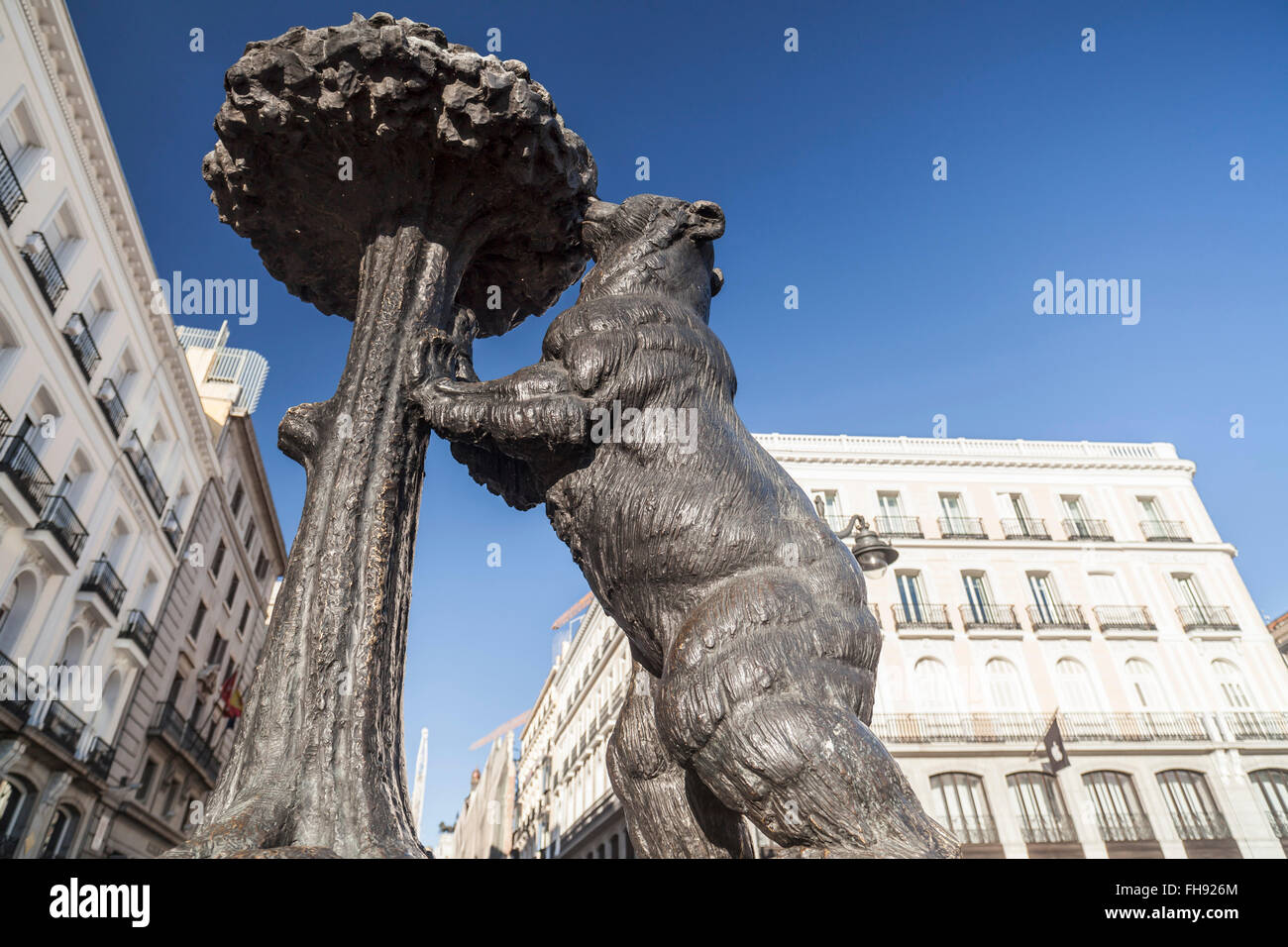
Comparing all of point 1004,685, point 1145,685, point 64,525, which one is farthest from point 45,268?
point 1145,685

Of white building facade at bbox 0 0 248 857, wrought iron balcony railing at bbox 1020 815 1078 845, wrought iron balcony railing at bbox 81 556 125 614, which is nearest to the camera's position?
white building facade at bbox 0 0 248 857

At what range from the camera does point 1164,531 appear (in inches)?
1043

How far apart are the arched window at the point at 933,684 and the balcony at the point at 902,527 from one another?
434 centimetres

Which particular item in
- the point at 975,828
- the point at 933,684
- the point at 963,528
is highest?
the point at 963,528

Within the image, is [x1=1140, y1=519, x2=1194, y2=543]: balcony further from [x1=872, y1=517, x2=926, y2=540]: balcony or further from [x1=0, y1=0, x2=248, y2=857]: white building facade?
[x1=0, y1=0, x2=248, y2=857]: white building facade

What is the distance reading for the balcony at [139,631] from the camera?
18.2 meters

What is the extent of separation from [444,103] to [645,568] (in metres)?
1.89

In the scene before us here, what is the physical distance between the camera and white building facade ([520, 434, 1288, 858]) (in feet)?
67.4

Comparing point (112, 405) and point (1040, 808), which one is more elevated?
point (112, 405)

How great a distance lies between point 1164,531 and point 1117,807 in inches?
420

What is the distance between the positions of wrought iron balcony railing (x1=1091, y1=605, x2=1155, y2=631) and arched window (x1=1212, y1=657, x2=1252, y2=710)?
6.97ft

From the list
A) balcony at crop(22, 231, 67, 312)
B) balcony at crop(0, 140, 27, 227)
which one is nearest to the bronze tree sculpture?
balcony at crop(0, 140, 27, 227)

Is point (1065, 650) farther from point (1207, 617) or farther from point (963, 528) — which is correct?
point (1207, 617)
